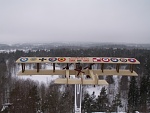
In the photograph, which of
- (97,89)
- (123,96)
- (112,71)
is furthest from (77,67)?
(97,89)

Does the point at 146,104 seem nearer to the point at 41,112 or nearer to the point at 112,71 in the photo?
the point at 41,112

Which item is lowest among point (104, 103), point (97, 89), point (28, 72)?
point (97, 89)

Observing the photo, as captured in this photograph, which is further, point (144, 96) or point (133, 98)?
point (133, 98)

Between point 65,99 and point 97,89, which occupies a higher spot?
point 65,99

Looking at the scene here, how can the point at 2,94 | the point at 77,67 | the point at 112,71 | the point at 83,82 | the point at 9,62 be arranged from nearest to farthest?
the point at 83,82 < the point at 77,67 < the point at 112,71 < the point at 2,94 < the point at 9,62

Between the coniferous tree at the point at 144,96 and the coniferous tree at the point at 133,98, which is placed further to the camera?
→ the coniferous tree at the point at 133,98

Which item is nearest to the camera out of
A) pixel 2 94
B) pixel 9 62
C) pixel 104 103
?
pixel 104 103

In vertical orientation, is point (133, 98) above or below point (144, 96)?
below

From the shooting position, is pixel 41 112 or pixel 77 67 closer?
pixel 77 67

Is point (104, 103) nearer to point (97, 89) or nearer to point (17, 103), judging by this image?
point (17, 103)

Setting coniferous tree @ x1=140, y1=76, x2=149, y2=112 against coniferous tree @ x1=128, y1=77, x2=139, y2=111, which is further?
coniferous tree @ x1=128, y1=77, x2=139, y2=111
